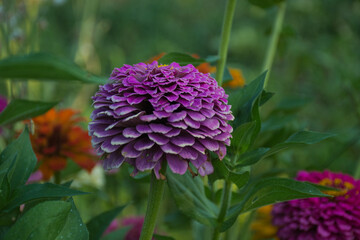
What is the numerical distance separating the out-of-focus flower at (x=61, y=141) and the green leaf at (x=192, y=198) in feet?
0.70

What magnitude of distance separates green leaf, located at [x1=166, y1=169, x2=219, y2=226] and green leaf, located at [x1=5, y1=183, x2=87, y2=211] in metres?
0.12

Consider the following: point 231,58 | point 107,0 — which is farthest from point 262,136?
point 107,0

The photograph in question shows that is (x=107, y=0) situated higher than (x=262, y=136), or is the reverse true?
(x=262, y=136)

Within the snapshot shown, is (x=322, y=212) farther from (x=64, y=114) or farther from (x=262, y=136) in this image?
(x=64, y=114)

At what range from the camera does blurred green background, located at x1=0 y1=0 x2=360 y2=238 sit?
2.70 ft

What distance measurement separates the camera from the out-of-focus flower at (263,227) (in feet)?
2.24

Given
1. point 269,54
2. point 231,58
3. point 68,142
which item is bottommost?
point 231,58

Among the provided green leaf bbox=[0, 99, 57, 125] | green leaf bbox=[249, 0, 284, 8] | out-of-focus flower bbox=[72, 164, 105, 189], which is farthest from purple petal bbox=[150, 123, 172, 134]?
out-of-focus flower bbox=[72, 164, 105, 189]

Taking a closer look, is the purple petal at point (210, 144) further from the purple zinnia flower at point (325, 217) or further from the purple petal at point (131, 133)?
the purple zinnia flower at point (325, 217)

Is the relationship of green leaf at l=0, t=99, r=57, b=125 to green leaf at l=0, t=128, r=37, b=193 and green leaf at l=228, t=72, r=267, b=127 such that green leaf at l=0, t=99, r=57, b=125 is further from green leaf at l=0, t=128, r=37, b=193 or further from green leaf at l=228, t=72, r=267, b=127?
green leaf at l=228, t=72, r=267, b=127

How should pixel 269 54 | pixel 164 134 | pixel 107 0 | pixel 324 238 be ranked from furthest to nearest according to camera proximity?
pixel 107 0 < pixel 269 54 < pixel 324 238 < pixel 164 134

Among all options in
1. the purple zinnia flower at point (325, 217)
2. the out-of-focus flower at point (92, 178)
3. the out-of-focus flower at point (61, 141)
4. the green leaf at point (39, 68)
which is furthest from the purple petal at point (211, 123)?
the out-of-focus flower at point (92, 178)

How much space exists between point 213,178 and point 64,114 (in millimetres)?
335

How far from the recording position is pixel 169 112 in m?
0.35
